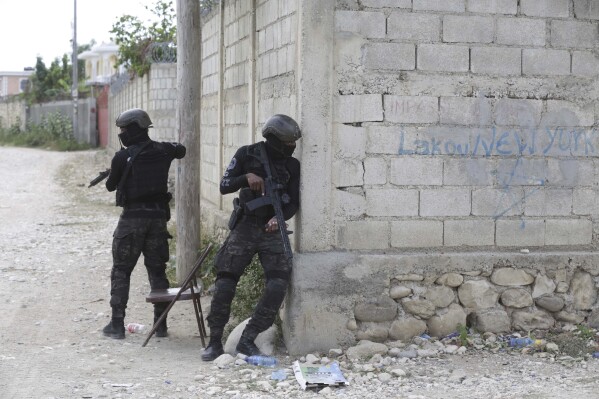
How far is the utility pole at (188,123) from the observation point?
8531 millimetres

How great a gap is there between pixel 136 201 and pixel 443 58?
2615 mm

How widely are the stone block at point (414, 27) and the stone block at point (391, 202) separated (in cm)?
112

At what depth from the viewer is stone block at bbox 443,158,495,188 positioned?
6418 millimetres

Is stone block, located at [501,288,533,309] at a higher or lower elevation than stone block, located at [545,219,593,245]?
lower

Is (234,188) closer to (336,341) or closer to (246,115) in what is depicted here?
(336,341)

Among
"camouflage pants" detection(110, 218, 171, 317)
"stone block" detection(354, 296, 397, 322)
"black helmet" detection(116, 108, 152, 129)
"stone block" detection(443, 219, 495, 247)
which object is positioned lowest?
"stone block" detection(354, 296, 397, 322)

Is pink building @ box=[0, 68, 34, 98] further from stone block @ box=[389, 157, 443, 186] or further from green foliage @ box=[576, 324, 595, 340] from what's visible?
green foliage @ box=[576, 324, 595, 340]

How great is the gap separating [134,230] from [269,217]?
4.25ft

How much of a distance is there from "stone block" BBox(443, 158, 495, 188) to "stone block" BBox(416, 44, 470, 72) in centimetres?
68

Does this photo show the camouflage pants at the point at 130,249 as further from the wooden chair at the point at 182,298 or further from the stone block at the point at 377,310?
the stone block at the point at 377,310

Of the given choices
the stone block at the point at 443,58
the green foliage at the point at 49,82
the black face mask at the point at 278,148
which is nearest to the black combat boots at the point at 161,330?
the black face mask at the point at 278,148

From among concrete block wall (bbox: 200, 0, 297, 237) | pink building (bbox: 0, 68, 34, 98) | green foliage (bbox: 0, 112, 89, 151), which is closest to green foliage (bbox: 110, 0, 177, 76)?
concrete block wall (bbox: 200, 0, 297, 237)

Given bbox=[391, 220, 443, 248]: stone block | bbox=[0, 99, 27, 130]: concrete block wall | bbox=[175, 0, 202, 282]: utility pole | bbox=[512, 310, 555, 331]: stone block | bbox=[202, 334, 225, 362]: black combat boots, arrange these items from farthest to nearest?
bbox=[0, 99, 27, 130]: concrete block wall, bbox=[175, 0, 202, 282]: utility pole, bbox=[512, 310, 555, 331]: stone block, bbox=[391, 220, 443, 248]: stone block, bbox=[202, 334, 225, 362]: black combat boots

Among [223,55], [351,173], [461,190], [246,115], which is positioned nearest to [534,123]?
[461,190]
